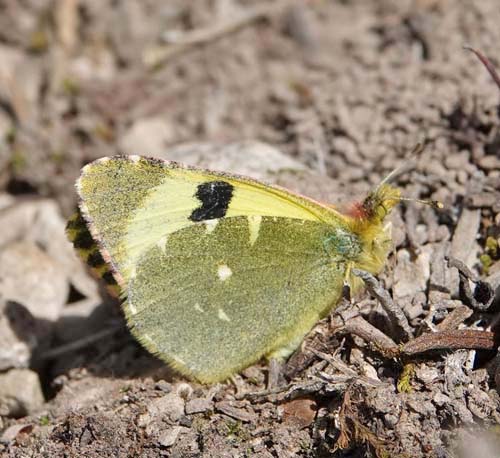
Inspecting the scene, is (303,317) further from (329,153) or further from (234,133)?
(234,133)

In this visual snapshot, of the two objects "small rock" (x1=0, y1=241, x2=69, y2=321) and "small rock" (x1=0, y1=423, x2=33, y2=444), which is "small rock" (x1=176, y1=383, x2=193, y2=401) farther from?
"small rock" (x1=0, y1=241, x2=69, y2=321)

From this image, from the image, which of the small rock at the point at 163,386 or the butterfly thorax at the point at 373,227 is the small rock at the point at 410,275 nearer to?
the butterfly thorax at the point at 373,227

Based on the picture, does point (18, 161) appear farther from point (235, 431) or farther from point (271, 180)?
point (235, 431)

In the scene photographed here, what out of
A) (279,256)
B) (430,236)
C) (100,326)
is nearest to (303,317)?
(279,256)

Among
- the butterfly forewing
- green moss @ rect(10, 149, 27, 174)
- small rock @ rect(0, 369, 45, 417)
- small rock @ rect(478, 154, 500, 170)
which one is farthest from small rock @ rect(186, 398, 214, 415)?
green moss @ rect(10, 149, 27, 174)

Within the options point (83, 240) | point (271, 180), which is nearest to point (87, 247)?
point (83, 240)

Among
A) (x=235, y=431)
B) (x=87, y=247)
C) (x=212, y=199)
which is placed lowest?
(x=235, y=431)
